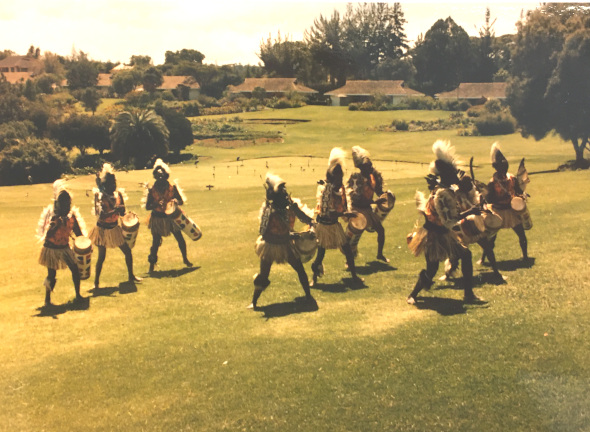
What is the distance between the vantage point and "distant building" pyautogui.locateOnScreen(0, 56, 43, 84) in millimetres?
26422

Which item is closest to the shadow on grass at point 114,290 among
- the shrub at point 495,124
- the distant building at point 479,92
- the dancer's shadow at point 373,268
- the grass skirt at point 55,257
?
the grass skirt at point 55,257

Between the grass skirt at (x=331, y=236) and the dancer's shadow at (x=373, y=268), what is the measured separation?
169cm

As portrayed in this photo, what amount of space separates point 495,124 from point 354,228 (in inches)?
969

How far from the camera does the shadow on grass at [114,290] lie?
13148mm

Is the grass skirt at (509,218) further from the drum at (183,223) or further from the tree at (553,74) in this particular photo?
the tree at (553,74)

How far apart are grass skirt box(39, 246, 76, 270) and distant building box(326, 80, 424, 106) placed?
20434 mm

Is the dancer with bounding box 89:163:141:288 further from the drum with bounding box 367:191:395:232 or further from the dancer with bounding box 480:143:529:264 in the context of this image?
the dancer with bounding box 480:143:529:264

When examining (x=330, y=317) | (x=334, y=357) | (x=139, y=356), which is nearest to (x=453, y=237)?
(x=330, y=317)

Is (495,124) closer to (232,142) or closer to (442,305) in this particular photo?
(232,142)

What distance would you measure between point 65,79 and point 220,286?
21.7 m

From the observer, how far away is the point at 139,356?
29.6 feet

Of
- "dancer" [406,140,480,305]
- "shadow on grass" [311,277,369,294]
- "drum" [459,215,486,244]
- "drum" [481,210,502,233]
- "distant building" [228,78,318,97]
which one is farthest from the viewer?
"distant building" [228,78,318,97]

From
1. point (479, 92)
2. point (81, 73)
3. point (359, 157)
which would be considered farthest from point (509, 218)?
point (81, 73)

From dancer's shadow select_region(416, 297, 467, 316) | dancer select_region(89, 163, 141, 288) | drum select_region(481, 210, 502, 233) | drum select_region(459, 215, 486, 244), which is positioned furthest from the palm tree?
drum select_region(459, 215, 486, 244)
